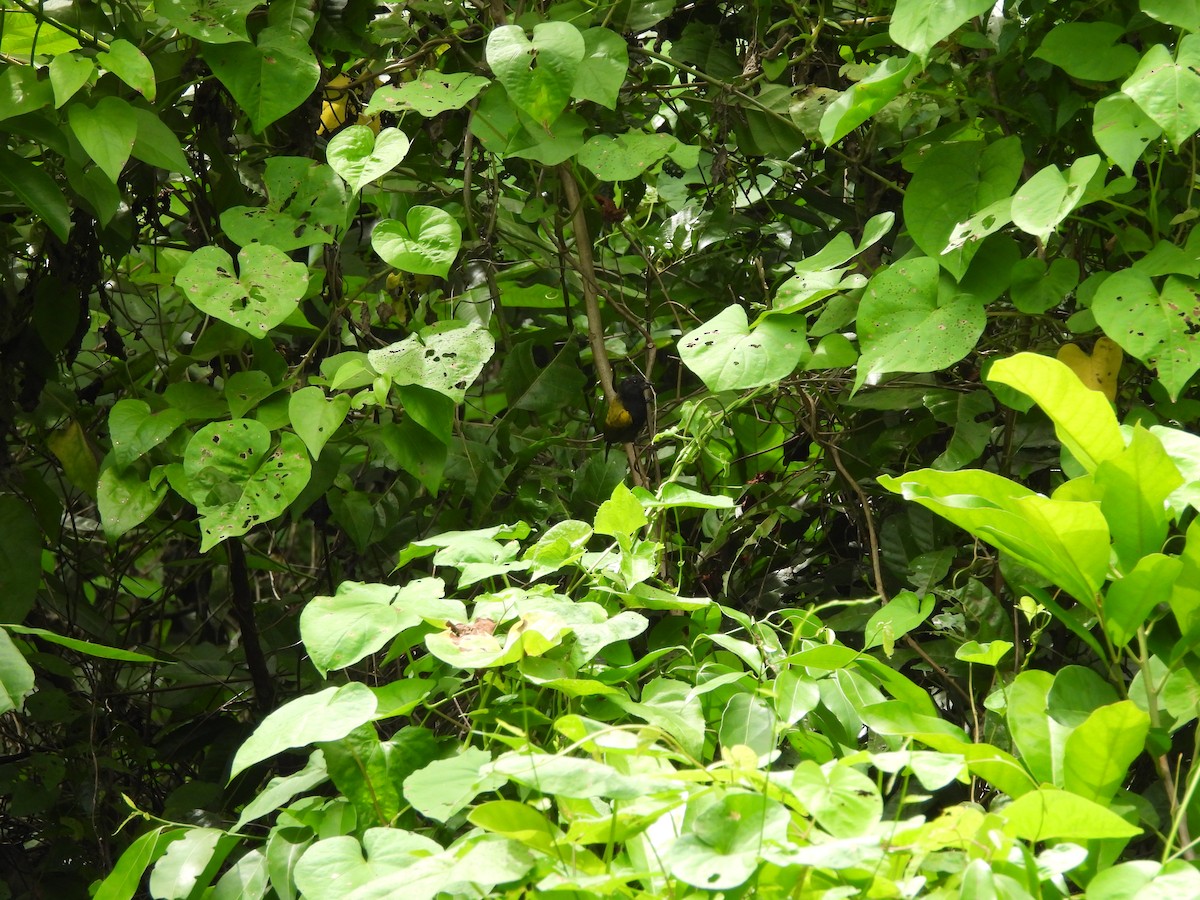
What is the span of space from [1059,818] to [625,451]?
29.1 inches

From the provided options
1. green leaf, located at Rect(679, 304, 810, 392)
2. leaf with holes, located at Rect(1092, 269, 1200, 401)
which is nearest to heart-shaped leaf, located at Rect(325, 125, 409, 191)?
green leaf, located at Rect(679, 304, 810, 392)

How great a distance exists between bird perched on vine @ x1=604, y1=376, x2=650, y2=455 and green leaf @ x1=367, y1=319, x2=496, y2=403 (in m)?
0.20

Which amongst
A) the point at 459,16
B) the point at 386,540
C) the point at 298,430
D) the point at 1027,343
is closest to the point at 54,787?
the point at 386,540

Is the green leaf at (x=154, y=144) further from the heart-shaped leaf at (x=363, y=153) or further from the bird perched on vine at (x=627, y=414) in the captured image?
the bird perched on vine at (x=627, y=414)

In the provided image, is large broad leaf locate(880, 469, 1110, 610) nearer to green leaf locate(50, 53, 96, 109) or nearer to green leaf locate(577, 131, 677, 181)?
green leaf locate(577, 131, 677, 181)

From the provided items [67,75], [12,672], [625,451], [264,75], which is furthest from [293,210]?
[12,672]

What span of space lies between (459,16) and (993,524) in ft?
3.04

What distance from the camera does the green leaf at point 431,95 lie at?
110 centimetres

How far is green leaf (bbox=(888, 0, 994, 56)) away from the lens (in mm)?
906

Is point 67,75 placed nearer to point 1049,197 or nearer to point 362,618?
point 362,618

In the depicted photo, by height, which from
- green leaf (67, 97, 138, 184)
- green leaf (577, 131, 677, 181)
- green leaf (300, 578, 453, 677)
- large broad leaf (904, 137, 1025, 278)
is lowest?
green leaf (300, 578, 453, 677)

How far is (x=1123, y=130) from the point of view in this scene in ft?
2.97

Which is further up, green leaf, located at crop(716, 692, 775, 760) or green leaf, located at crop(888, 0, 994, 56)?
green leaf, located at crop(888, 0, 994, 56)

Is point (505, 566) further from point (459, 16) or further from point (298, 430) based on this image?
point (459, 16)
